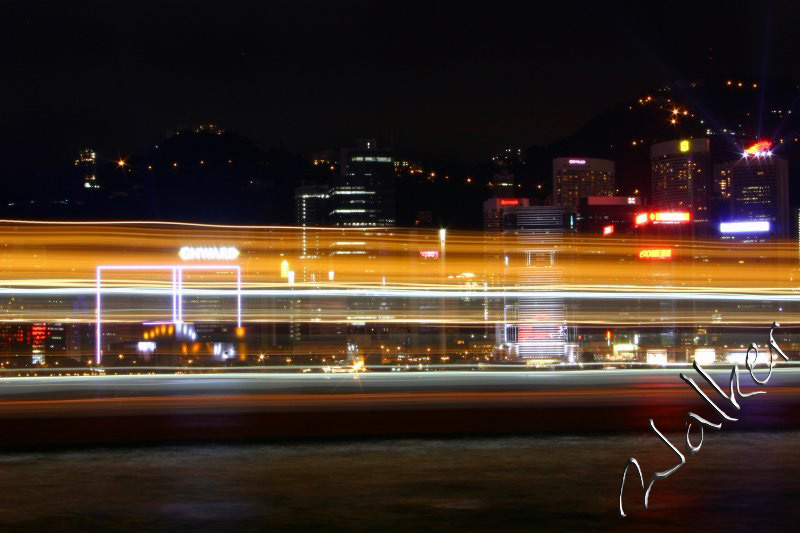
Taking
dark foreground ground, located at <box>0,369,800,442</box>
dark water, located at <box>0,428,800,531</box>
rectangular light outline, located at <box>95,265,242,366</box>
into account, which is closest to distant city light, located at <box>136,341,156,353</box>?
rectangular light outline, located at <box>95,265,242,366</box>

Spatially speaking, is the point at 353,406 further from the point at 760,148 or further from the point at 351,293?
the point at 760,148

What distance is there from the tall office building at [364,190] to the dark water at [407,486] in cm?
2714

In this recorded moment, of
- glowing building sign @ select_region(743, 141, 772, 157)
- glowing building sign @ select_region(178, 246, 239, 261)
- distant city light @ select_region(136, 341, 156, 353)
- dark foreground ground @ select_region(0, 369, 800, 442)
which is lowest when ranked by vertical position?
dark foreground ground @ select_region(0, 369, 800, 442)

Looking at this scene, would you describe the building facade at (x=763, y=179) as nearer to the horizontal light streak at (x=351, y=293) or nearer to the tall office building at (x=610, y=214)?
the tall office building at (x=610, y=214)

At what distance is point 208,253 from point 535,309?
6508 millimetres

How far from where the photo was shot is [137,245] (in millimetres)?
16250

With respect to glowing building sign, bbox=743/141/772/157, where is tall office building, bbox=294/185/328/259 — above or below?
below

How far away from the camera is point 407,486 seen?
575 centimetres

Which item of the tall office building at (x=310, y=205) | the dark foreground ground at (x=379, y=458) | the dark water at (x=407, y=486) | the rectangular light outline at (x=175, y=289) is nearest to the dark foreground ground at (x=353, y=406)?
the dark foreground ground at (x=379, y=458)

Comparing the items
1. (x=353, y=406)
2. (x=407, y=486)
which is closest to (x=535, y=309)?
(x=353, y=406)

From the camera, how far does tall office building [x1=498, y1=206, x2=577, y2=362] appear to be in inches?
660

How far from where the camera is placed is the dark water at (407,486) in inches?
189

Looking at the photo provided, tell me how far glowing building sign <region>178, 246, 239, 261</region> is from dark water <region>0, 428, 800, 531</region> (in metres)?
9.73

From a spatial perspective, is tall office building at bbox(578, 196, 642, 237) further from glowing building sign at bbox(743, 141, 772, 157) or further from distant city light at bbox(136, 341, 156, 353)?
distant city light at bbox(136, 341, 156, 353)
